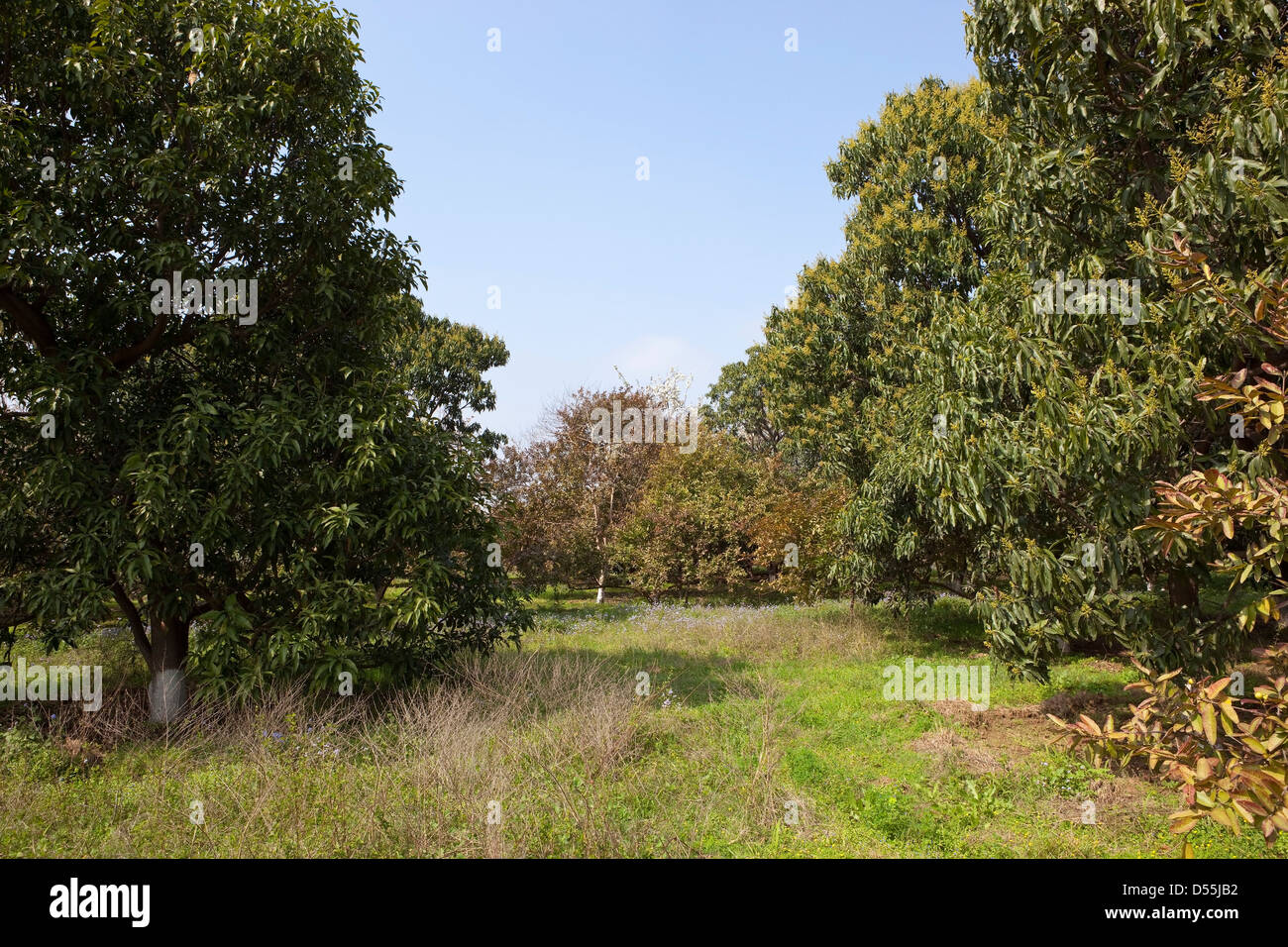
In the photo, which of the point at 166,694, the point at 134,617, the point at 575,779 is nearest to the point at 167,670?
the point at 166,694

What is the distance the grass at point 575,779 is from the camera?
17.4 ft

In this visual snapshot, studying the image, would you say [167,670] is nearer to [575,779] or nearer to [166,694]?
[166,694]

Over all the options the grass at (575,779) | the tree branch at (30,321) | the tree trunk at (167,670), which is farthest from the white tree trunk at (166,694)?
the tree branch at (30,321)

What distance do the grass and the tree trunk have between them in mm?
304

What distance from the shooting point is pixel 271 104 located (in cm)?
800

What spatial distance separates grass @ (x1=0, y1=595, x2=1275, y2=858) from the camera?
209 inches

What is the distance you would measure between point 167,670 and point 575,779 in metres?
5.67

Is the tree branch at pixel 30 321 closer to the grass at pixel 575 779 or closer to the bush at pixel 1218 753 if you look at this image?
the grass at pixel 575 779

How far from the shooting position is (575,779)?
6418 mm

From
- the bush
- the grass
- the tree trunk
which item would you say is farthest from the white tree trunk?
the bush

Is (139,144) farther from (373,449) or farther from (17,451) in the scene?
(373,449)

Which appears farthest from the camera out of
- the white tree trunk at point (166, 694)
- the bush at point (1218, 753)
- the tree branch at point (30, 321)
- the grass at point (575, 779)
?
the white tree trunk at point (166, 694)

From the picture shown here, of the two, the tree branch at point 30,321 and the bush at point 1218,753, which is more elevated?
the tree branch at point 30,321

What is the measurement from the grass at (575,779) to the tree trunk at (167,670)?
1.00ft
